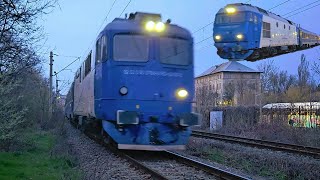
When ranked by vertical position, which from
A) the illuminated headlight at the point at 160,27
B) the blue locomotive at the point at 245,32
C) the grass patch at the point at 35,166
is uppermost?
the blue locomotive at the point at 245,32

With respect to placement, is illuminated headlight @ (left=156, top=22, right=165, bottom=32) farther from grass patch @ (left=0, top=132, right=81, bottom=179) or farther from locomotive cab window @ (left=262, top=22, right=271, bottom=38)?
locomotive cab window @ (left=262, top=22, right=271, bottom=38)

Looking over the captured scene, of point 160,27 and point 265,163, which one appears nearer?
point 265,163

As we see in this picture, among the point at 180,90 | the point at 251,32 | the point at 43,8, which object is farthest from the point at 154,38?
the point at 251,32

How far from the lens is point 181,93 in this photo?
1202 cm

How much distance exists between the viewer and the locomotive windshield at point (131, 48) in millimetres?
11766

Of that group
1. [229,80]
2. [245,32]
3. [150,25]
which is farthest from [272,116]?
[229,80]

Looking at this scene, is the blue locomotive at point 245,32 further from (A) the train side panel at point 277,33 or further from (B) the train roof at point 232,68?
(B) the train roof at point 232,68

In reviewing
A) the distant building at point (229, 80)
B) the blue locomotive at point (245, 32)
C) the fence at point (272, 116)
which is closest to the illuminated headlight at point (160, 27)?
the fence at point (272, 116)

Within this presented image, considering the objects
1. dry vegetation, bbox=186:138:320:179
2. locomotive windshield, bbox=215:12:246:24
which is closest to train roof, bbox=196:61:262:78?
locomotive windshield, bbox=215:12:246:24

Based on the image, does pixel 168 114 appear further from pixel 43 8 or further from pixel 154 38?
pixel 43 8

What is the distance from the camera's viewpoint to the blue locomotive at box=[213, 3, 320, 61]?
88.8 ft

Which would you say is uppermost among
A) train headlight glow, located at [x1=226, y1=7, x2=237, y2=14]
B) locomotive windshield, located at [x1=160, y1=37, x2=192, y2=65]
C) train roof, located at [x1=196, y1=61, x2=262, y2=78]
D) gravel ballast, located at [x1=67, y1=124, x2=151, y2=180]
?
train roof, located at [x1=196, y1=61, x2=262, y2=78]

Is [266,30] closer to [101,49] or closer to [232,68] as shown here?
[101,49]

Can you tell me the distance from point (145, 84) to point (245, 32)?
54.9 ft
